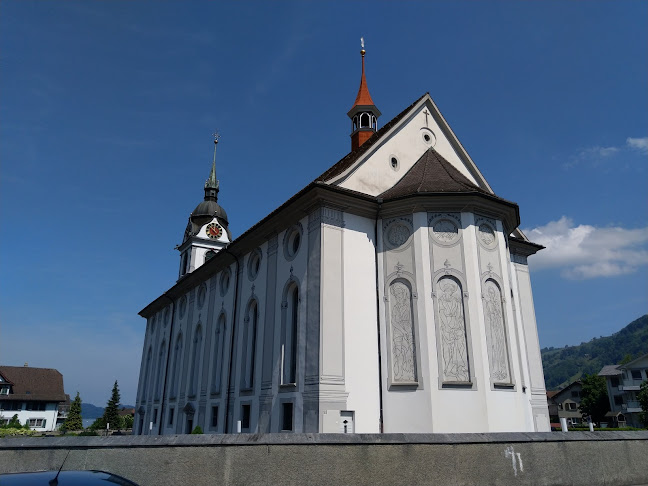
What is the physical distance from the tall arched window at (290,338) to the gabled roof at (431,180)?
5622mm

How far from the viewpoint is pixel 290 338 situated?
18688 millimetres

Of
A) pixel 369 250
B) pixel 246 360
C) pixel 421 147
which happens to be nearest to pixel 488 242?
pixel 369 250

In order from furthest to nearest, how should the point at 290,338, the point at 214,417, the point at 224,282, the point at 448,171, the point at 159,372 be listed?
1. the point at 159,372
2. the point at 224,282
3. the point at 214,417
4. the point at 448,171
5. the point at 290,338

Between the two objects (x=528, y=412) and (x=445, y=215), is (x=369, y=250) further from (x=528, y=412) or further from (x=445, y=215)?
(x=528, y=412)

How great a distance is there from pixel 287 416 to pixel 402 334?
5341 millimetres

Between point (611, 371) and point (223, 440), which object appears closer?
point (223, 440)

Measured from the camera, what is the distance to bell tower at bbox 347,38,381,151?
98.3 ft

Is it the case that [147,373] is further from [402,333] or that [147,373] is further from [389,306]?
[402,333]

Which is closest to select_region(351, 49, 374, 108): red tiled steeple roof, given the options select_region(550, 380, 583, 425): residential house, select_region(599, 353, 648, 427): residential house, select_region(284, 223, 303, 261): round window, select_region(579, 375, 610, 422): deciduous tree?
select_region(284, 223, 303, 261): round window

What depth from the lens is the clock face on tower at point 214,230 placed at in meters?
48.0

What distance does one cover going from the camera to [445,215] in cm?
1789

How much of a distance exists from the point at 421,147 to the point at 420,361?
10.3m

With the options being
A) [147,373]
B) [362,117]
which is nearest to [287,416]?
[362,117]

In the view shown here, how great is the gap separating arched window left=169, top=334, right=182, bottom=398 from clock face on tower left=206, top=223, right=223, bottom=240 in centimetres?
1601
